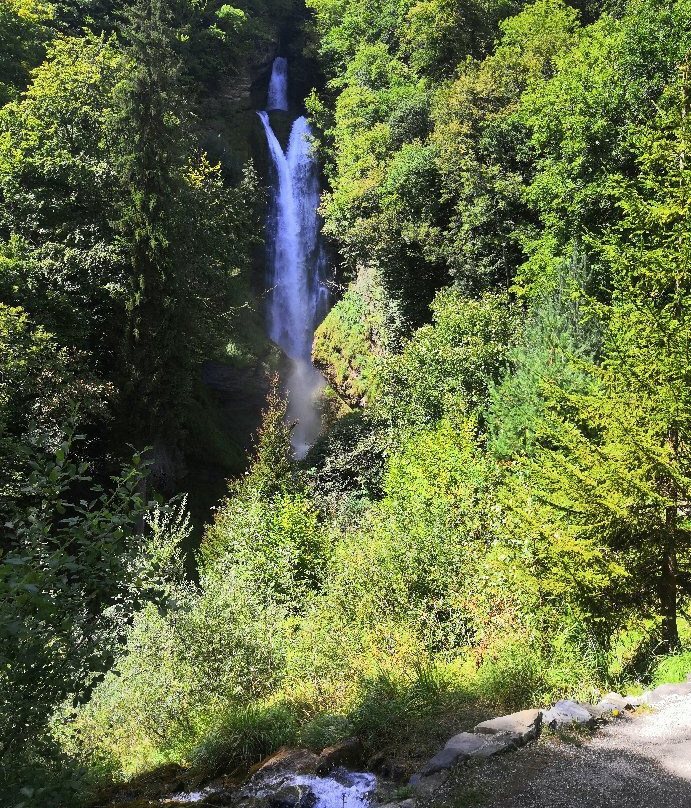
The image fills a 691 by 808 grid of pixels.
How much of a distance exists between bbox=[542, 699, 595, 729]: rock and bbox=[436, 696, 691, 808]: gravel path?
6.7 inches

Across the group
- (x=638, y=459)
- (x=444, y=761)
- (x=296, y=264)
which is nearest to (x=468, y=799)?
(x=444, y=761)

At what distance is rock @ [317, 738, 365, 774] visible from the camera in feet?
22.0

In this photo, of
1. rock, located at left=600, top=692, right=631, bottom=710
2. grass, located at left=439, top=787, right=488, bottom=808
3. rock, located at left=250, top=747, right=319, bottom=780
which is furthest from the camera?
rock, located at left=250, top=747, right=319, bottom=780

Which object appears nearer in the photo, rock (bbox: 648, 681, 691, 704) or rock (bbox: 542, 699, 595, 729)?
rock (bbox: 542, 699, 595, 729)

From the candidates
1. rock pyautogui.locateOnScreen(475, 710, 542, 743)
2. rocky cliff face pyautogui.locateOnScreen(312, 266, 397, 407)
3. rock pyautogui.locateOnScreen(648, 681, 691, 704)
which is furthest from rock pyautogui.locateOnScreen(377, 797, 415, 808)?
rocky cliff face pyautogui.locateOnScreen(312, 266, 397, 407)

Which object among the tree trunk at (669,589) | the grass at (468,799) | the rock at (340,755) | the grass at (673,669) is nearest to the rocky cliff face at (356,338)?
the tree trunk at (669,589)

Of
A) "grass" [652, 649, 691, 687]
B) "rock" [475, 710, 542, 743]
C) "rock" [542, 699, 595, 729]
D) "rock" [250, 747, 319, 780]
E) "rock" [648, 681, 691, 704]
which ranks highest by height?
"rock" [475, 710, 542, 743]

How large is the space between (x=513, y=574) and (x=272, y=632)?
13.2 feet

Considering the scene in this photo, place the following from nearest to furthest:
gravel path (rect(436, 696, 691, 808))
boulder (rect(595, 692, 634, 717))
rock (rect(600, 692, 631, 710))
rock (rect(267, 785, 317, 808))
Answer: gravel path (rect(436, 696, 691, 808))
rock (rect(267, 785, 317, 808))
boulder (rect(595, 692, 634, 717))
rock (rect(600, 692, 631, 710))

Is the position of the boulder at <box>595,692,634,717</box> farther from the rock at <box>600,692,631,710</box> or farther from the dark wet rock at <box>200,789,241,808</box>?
the dark wet rock at <box>200,789,241,808</box>

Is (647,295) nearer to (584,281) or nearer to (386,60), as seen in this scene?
(584,281)

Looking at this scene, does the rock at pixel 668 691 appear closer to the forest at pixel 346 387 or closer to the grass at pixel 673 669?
the grass at pixel 673 669

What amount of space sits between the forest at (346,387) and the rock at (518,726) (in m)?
0.98

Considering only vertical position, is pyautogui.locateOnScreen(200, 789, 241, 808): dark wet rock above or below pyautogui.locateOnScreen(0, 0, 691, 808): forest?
below
